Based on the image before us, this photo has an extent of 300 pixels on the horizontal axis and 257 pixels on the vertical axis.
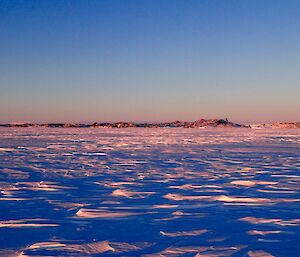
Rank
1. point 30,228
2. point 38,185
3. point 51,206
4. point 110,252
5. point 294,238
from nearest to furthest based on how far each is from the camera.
A: point 110,252
point 294,238
point 30,228
point 51,206
point 38,185

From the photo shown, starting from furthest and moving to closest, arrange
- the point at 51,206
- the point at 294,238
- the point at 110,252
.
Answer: the point at 51,206, the point at 294,238, the point at 110,252

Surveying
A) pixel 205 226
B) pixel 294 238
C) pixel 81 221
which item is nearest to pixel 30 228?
pixel 81 221

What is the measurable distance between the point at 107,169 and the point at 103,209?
3517 millimetres

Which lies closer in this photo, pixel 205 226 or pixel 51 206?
pixel 205 226

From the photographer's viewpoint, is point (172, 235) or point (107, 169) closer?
point (172, 235)

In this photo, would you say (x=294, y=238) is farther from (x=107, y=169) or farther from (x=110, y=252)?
(x=107, y=169)

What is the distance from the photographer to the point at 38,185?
19.4ft

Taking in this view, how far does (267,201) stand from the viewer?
4746mm

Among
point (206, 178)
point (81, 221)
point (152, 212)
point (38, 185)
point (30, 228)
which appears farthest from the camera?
point (206, 178)

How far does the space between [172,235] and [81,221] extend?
3.25ft

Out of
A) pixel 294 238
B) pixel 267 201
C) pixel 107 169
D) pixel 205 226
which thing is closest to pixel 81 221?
pixel 205 226

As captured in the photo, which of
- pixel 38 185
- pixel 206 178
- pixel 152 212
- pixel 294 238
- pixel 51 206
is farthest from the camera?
pixel 206 178

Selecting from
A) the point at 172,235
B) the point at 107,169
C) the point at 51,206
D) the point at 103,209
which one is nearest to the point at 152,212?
the point at 103,209

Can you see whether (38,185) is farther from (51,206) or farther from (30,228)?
(30,228)
